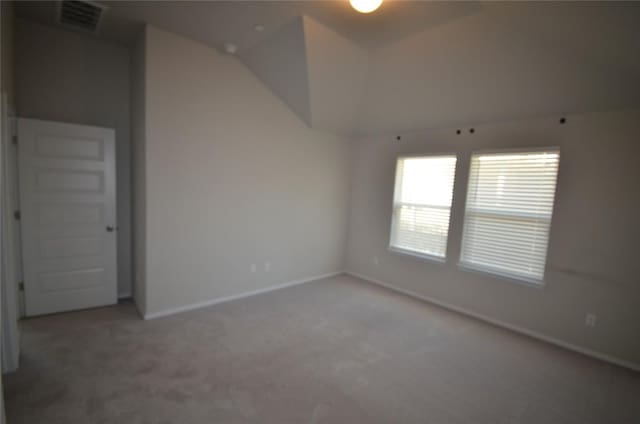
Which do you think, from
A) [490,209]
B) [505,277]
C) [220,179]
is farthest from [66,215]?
[505,277]

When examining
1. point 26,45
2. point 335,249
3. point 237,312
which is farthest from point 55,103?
point 335,249

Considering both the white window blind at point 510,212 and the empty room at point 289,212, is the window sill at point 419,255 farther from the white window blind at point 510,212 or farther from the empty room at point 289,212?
the white window blind at point 510,212

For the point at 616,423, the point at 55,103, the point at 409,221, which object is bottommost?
the point at 616,423

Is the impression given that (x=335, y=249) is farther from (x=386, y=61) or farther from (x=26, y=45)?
(x=26, y=45)

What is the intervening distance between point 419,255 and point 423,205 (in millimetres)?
748

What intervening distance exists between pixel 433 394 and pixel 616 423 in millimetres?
1268

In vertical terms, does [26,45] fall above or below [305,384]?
above

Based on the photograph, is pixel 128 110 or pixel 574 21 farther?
pixel 128 110

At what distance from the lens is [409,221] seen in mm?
4664

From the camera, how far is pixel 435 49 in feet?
10.4

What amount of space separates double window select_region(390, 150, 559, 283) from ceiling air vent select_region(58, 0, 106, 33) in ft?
13.3

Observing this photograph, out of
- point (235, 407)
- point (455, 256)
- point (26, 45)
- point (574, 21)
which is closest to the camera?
point (235, 407)

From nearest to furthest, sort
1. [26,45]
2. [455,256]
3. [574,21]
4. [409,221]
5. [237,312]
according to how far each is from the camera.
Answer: [574,21] → [26,45] → [237,312] → [455,256] → [409,221]

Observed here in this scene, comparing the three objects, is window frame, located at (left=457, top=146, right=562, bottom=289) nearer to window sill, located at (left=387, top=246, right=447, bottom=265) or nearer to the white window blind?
the white window blind
